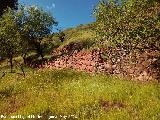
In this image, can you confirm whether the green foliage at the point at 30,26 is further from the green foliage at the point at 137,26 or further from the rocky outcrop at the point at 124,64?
the green foliage at the point at 137,26

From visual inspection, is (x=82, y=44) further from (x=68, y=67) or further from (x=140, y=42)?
(x=140, y=42)

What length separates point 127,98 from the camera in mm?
19625

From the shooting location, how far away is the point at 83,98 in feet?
69.8

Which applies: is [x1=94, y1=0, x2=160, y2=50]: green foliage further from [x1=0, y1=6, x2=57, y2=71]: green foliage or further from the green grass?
[x1=0, y1=6, x2=57, y2=71]: green foliage

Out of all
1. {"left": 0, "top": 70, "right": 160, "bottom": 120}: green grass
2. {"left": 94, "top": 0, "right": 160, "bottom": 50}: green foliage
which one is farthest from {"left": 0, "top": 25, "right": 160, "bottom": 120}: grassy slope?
{"left": 94, "top": 0, "right": 160, "bottom": 50}: green foliage

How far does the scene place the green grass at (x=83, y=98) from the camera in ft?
56.7

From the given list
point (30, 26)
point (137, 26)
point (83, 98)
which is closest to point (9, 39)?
point (30, 26)

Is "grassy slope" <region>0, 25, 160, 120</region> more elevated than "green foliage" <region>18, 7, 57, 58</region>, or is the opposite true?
"green foliage" <region>18, 7, 57, 58</region>

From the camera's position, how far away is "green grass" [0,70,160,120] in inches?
681

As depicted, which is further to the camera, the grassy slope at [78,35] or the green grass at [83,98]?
the grassy slope at [78,35]

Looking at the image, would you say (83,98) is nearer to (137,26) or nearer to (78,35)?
(137,26)

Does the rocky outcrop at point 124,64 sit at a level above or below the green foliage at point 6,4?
below

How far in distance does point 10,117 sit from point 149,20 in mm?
A: 9064

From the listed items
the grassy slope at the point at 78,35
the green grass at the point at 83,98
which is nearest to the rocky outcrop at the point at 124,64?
the green grass at the point at 83,98
